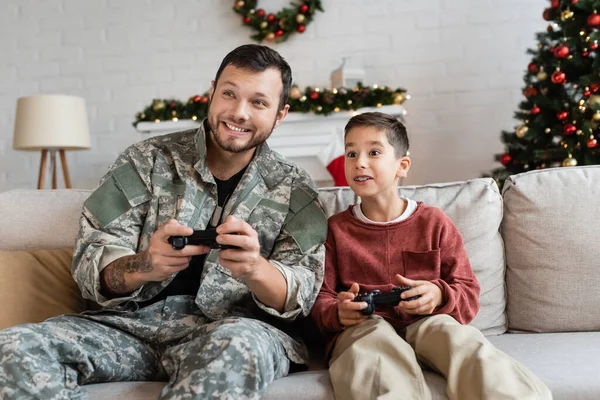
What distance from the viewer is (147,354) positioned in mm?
1546

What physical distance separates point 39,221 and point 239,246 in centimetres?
93

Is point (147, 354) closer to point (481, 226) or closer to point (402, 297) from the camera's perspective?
point (402, 297)

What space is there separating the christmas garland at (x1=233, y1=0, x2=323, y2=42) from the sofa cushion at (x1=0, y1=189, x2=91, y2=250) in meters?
2.20

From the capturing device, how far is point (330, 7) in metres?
3.91

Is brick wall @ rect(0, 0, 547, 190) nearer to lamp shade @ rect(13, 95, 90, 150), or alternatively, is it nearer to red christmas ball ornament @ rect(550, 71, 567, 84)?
lamp shade @ rect(13, 95, 90, 150)

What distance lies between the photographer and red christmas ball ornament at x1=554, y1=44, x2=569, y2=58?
9.77 ft

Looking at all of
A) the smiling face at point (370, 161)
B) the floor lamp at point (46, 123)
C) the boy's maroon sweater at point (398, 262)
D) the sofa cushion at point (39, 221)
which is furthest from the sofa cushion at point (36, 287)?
the floor lamp at point (46, 123)

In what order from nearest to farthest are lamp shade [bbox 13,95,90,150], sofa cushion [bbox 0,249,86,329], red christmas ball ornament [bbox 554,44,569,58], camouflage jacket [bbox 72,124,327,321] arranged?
camouflage jacket [bbox 72,124,327,321]
sofa cushion [bbox 0,249,86,329]
red christmas ball ornament [bbox 554,44,569,58]
lamp shade [bbox 13,95,90,150]

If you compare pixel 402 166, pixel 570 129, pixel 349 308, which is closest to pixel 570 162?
pixel 570 129

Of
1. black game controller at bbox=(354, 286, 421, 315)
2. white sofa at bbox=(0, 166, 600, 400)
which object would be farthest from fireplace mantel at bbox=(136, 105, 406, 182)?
black game controller at bbox=(354, 286, 421, 315)

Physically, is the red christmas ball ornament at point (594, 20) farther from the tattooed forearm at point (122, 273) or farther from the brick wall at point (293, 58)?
the tattooed forearm at point (122, 273)

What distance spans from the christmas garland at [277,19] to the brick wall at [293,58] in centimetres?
8

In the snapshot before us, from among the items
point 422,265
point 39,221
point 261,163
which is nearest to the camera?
point 422,265

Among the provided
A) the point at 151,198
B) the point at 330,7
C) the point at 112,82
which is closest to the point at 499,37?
the point at 330,7
